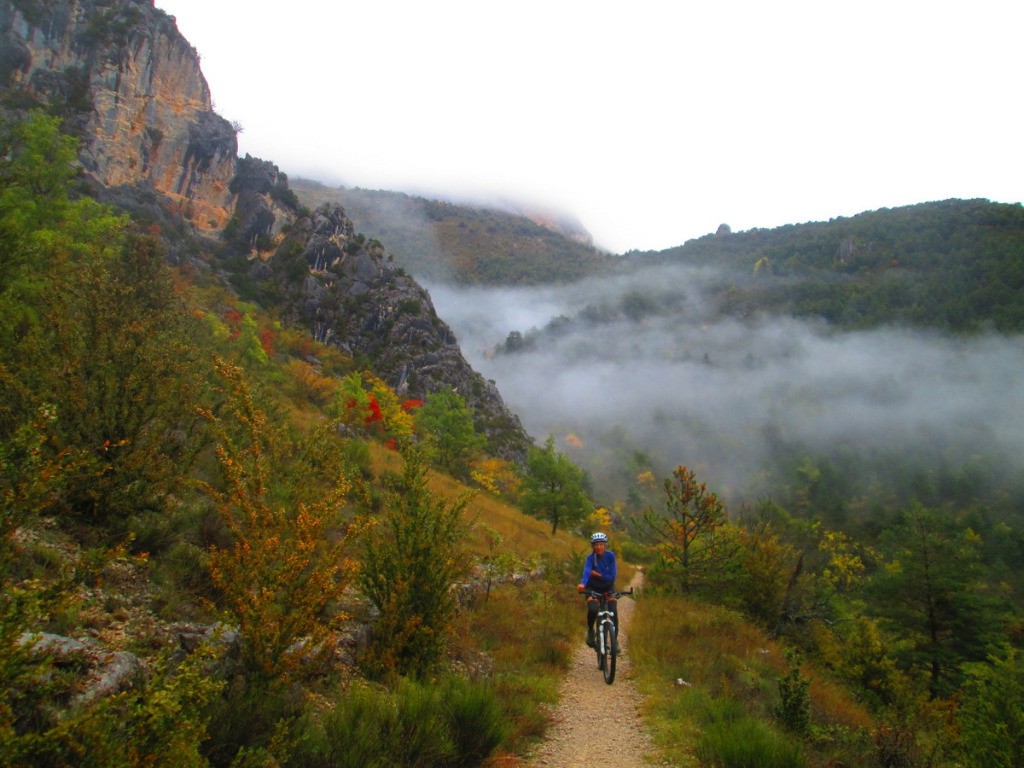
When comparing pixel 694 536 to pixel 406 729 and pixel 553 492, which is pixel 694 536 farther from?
pixel 553 492

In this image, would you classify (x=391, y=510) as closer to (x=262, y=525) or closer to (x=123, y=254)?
(x=262, y=525)

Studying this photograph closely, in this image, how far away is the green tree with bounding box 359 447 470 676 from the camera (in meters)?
5.57

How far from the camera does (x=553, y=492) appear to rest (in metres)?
29.1

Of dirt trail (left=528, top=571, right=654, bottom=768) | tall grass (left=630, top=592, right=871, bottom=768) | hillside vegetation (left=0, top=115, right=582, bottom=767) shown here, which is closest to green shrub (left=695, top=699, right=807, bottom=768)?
tall grass (left=630, top=592, right=871, bottom=768)

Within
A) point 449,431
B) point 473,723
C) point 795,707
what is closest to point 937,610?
point 795,707

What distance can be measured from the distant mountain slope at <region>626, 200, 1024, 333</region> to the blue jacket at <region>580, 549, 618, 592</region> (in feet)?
463

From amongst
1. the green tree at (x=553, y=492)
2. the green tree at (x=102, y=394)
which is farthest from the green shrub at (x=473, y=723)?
the green tree at (x=553, y=492)

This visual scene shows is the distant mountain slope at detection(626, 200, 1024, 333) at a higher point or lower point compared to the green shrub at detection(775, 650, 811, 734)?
higher

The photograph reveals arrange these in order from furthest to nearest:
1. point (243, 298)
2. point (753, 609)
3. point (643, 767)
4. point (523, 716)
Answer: point (243, 298) < point (753, 609) < point (523, 716) < point (643, 767)

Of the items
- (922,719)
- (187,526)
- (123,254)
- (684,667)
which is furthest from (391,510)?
(123,254)

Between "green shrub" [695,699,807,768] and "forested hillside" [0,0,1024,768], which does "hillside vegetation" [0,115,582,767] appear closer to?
"forested hillside" [0,0,1024,768]

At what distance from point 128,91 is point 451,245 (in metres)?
135

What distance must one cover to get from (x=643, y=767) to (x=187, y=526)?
5.40m

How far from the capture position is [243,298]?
50469mm
